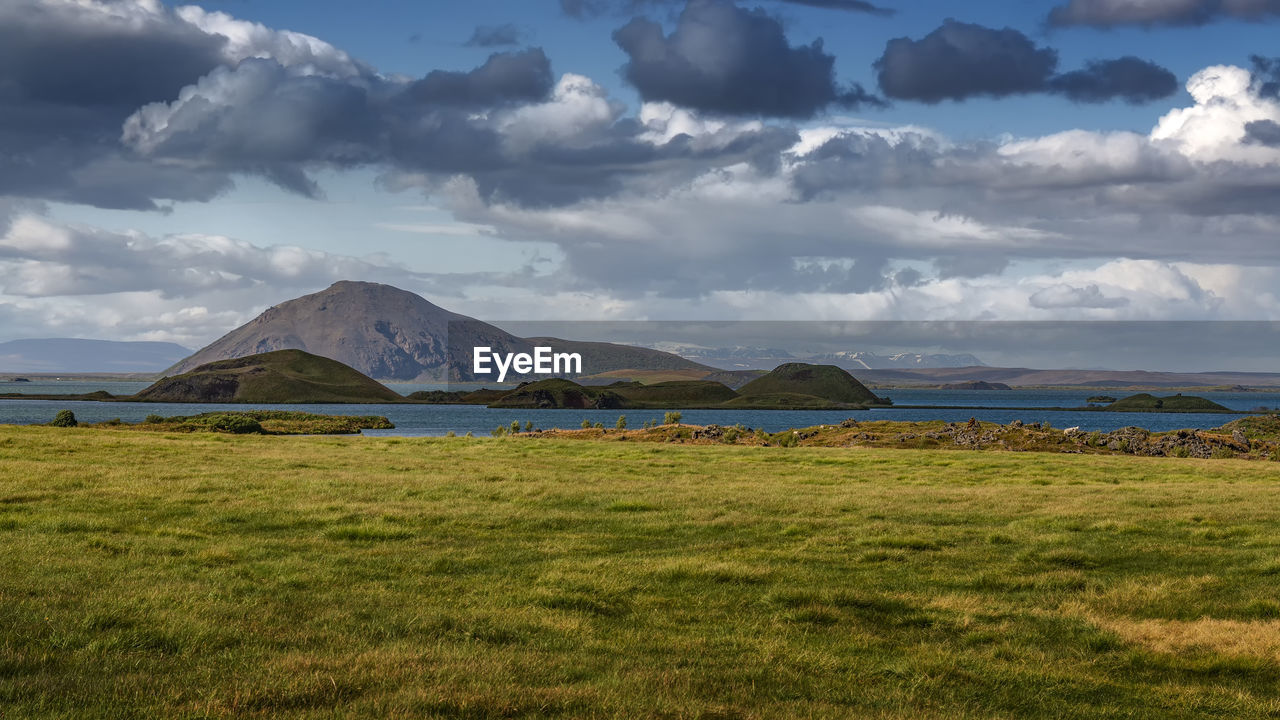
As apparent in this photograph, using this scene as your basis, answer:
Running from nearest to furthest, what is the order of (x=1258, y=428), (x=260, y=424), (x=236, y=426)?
(x=236, y=426)
(x=1258, y=428)
(x=260, y=424)

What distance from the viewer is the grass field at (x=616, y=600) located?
10.6 m

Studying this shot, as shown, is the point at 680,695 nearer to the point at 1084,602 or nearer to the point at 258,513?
the point at 1084,602

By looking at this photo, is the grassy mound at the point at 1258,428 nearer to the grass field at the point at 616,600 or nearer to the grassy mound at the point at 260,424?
the grass field at the point at 616,600

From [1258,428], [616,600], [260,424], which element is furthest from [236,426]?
[1258,428]

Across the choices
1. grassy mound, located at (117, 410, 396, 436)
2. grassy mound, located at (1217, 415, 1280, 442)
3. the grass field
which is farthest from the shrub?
grassy mound, located at (1217, 415, 1280, 442)

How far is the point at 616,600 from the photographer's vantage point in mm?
15945

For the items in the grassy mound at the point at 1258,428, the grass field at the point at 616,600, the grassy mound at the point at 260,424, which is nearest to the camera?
the grass field at the point at 616,600

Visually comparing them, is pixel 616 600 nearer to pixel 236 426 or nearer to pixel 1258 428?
pixel 236 426

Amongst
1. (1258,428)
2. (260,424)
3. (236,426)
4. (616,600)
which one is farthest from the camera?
(260,424)

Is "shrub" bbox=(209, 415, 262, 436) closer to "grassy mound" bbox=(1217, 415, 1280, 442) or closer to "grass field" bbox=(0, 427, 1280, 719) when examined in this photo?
"grass field" bbox=(0, 427, 1280, 719)

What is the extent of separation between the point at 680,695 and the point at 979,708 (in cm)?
350

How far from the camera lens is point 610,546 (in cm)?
2159

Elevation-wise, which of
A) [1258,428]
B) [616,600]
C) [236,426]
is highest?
[616,600]

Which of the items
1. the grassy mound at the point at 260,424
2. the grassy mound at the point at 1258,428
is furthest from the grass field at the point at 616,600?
the grassy mound at the point at 1258,428
